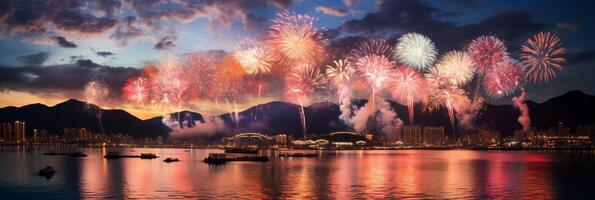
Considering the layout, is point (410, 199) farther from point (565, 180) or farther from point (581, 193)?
point (565, 180)

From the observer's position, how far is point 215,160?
136625 millimetres

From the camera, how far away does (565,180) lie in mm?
82562

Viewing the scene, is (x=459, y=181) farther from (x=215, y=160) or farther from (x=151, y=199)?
(x=215, y=160)

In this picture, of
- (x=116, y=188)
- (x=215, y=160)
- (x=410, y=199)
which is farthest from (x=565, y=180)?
(x=215, y=160)

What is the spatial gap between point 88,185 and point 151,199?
20973 mm

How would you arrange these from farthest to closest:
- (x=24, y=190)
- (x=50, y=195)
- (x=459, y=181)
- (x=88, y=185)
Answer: (x=459, y=181) < (x=88, y=185) < (x=24, y=190) < (x=50, y=195)

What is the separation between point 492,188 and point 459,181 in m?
10.3

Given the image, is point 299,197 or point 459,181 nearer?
point 299,197

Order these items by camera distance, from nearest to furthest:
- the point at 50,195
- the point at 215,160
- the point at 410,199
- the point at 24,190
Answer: the point at 410,199 < the point at 50,195 < the point at 24,190 < the point at 215,160

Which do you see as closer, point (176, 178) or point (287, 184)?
point (287, 184)

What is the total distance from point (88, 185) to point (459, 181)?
49.2 meters

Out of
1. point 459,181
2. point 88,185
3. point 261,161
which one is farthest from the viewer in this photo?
point 261,161

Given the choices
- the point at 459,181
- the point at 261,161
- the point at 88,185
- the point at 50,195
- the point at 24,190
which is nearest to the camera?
the point at 50,195

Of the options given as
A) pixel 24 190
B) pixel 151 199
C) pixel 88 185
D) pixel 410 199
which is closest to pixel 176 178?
pixel 88 185
